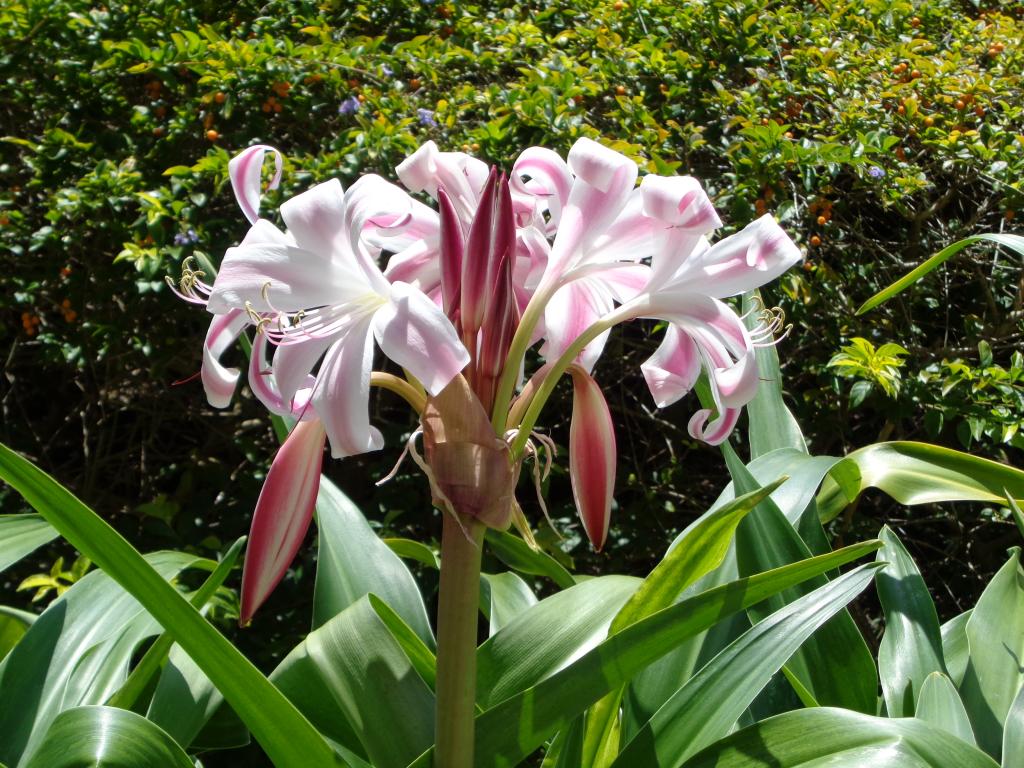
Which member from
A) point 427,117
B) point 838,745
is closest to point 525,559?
point 838,745

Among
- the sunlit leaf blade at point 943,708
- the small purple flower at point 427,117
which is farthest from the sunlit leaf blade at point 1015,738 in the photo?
the small purple flower at point 427,117

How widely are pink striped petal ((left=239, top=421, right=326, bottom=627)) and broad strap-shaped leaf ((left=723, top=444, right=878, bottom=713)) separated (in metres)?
0.53

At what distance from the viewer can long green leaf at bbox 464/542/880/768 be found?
788mm

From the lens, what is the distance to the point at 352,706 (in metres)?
0.95

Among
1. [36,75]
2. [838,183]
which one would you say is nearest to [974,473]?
[838,183]

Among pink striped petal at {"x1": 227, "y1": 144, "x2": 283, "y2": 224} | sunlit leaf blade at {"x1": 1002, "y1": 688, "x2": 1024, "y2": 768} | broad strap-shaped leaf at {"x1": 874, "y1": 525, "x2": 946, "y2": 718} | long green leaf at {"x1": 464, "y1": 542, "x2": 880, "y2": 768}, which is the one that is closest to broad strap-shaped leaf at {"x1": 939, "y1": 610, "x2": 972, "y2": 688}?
broad strap-shaped leaf at {"x1": 874, "y1": 525, "x2": 946, "y2": 718}

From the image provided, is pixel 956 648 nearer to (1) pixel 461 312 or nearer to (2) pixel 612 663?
(2) pixel 612 663

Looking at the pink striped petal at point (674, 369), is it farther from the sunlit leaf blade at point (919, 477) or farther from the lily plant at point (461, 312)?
the sunlit leaf blade at point (919, 477)

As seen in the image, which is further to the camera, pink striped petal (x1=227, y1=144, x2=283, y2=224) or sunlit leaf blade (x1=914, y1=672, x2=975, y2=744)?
sunlit leaf blade (x1=914, y1=672, x2=975, y2=744)

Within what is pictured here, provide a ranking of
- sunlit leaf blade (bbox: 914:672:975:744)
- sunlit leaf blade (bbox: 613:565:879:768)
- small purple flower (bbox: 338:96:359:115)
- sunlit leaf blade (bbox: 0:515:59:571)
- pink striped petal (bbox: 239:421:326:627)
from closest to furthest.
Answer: pink striped petal (bbox: 239:421:326:627), sunlit leaf blade (bbox: 613:565:879:768), sunlit leaf blade (bbox: 914:672:975:744), sunlit leaf blade (bbox: 0:515:59:571), small purple flower (bbox: 338:96:359:115)

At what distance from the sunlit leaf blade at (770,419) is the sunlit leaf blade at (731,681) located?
1.72 feet

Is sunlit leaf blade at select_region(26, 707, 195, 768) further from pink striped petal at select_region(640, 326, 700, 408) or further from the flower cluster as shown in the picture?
pink striped petal at select_region(640, 326, 700, 408)

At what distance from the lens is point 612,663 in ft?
2.59

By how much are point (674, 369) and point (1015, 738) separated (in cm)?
46
